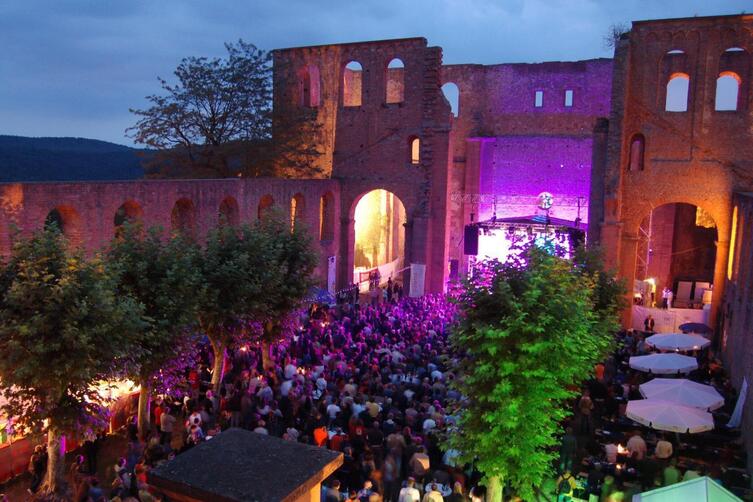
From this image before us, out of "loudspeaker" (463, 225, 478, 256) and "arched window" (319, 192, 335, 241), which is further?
"arched window" (319, 192, 335, 241)

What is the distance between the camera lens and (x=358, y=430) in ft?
39.2

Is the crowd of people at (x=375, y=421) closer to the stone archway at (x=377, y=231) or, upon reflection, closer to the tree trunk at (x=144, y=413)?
the tree trunk at (x=144, y=413)

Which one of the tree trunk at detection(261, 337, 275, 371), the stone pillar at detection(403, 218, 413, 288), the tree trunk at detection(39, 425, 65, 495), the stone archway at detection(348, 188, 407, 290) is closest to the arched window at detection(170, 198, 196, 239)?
the tree trunk at detection(261, 337, 275, 371)

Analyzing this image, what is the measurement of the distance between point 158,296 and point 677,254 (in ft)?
92.5

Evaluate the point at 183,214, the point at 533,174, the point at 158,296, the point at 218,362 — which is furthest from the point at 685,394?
the point at 533,174

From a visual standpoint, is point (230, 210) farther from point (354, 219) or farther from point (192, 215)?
point (354, 219)

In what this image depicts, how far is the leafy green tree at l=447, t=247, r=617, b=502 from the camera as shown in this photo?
33.6ft

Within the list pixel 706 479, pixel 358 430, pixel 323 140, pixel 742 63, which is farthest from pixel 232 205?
pixel 742 63

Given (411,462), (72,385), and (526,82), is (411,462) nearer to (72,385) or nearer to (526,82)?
(72,385)

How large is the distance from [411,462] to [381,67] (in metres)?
22.5

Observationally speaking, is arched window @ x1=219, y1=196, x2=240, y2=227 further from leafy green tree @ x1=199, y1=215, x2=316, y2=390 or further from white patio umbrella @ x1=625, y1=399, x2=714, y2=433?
white patio umbrella @ x1=625, y1=399, x2=714, y2=433

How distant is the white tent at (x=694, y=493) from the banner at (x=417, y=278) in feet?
69.6

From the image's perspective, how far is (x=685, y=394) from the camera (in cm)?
1426

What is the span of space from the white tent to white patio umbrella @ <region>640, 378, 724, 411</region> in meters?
6.77
